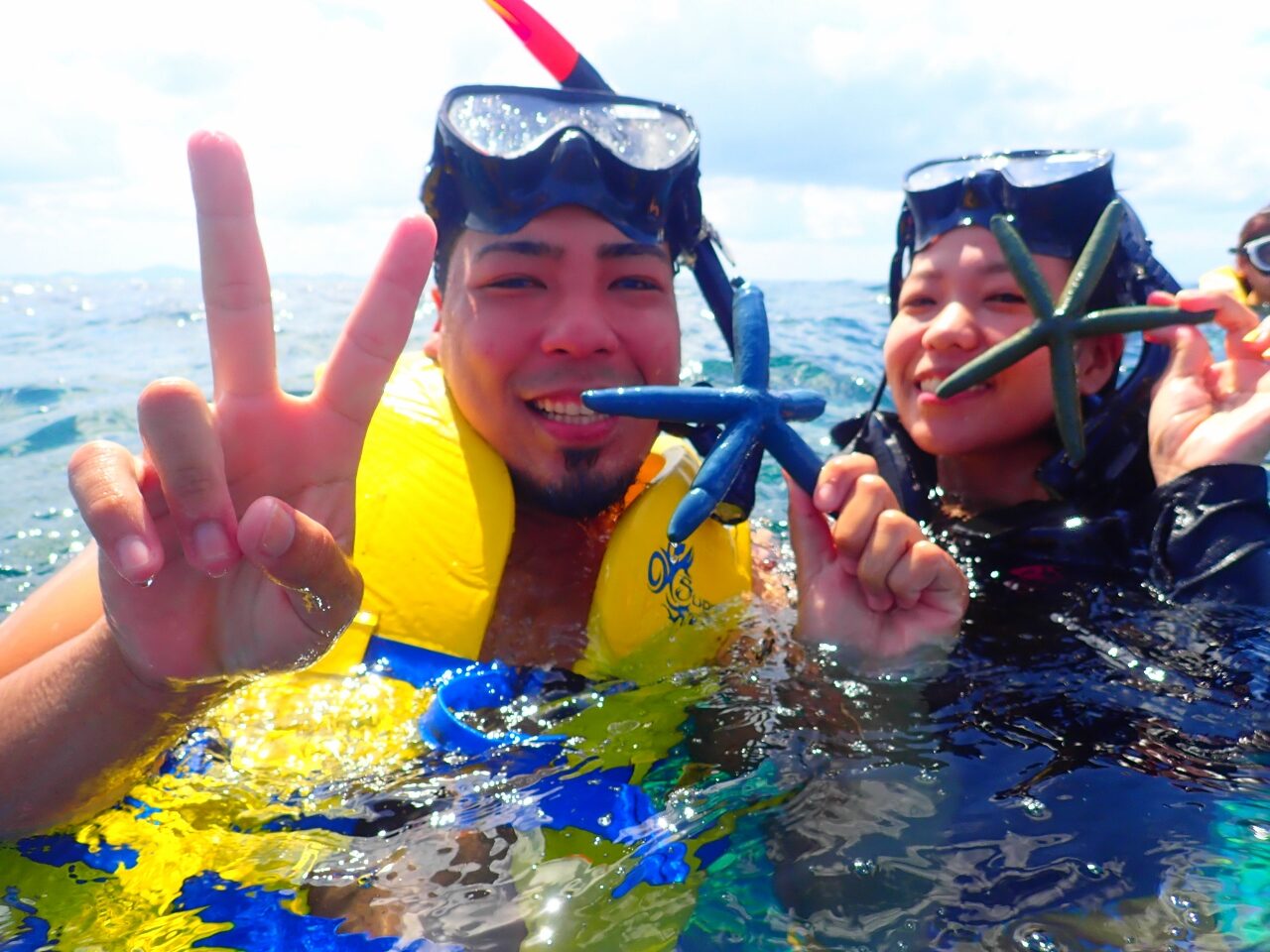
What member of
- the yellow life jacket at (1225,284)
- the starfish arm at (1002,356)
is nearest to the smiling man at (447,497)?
the starfish arm at (1002,356)

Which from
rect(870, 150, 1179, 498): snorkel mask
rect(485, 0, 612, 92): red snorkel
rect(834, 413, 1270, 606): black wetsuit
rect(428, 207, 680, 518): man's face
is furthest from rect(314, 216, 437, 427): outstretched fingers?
rect(870, 150, 1179, 498): snorkel mask

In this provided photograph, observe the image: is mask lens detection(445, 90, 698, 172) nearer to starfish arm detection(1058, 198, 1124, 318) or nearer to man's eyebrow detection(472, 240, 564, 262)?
man's eyebrow detection(472, 240, 564, 262)

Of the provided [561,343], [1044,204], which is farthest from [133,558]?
[1044,204]

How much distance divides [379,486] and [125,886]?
55.3 inches

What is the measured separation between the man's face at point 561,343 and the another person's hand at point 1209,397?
5.75ft

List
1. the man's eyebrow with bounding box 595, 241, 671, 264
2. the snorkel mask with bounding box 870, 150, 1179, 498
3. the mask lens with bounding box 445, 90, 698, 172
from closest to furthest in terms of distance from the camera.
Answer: the man's eyebrow with bounding box 595, 241, 671, 264 < the mask lens with bounding box 445, 90, 698, 172 < the snorkel mask with bounding box 870, 150, 1179, 498

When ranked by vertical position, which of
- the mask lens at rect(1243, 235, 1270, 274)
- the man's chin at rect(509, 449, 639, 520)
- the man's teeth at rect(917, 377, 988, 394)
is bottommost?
the man's chin at rect(509, 449, 639, 520)

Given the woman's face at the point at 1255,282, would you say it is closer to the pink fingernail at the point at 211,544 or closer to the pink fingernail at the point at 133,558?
the pink fingernail at the point at 211,544

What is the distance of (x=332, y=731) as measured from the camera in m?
2.69

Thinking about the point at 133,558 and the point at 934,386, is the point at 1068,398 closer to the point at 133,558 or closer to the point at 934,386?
the point at 934,386

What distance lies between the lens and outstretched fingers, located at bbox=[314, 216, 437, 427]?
6.51 ft

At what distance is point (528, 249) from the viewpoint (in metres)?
3.20

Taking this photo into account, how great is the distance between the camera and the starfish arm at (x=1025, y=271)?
349 cm

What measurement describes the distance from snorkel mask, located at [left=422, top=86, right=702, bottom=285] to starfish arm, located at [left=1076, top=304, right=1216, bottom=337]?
1.42 metres
